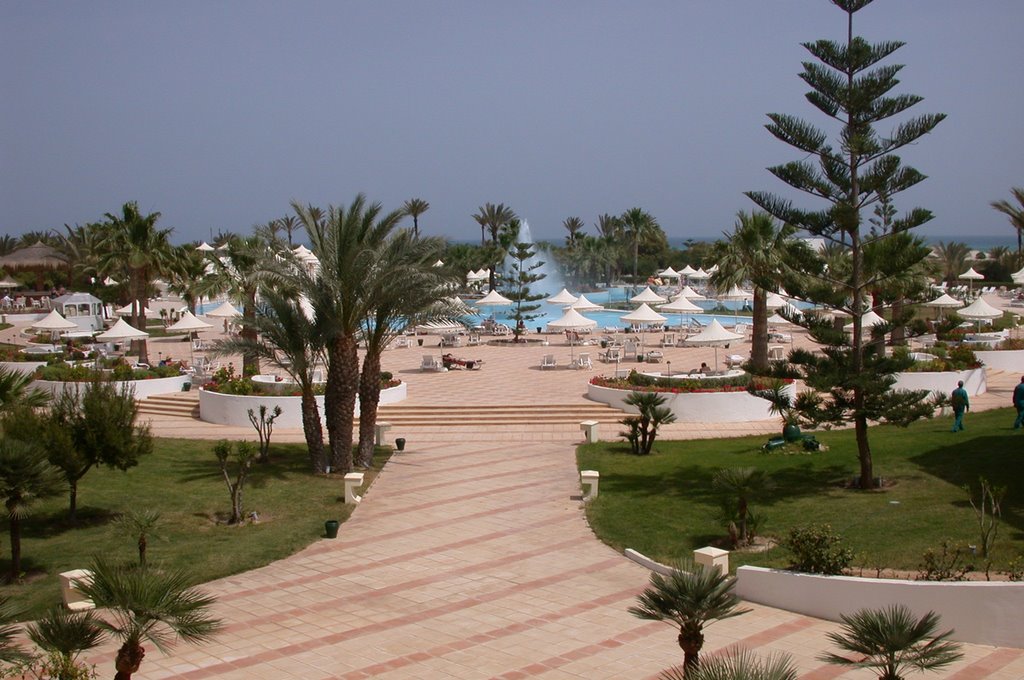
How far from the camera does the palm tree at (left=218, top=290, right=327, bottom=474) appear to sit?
18.5 metres

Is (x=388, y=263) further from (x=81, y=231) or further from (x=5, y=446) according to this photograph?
(x=81, y=231)

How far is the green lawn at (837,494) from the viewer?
13.3 m

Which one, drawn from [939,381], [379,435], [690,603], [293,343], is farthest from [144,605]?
[939,381]

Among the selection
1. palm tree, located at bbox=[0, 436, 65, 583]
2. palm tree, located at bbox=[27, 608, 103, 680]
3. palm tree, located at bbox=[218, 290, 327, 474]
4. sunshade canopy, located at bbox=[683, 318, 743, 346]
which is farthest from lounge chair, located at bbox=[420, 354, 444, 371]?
palm tree, located at bbox=[27, 608, 103, 680]

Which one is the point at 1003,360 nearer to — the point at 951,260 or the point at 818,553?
the point at 818,553

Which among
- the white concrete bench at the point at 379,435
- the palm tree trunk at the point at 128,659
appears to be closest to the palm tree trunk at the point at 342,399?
the white concrete bench at the point at 379,435

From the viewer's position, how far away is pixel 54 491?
13.0 m

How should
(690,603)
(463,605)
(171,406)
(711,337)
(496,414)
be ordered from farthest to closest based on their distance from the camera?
(711,337) < (171,406) < (496,414) < (463,605) < (690,603)

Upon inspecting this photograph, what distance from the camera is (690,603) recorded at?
24.8 ft

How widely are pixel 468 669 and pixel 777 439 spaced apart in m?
11.2

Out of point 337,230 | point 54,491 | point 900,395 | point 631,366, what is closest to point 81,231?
point 631,366

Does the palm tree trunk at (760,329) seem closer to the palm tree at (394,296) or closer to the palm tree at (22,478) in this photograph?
the palm tree at (394,296)

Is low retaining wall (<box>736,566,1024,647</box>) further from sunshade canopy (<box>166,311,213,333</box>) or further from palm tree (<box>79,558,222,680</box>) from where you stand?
sunshade canopy (<box>166,311,213,333</box>)

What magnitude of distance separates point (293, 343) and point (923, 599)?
11884mm
